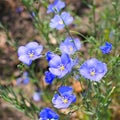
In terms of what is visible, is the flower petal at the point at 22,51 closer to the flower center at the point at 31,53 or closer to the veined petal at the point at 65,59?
A: the flower center at the point at 31,53

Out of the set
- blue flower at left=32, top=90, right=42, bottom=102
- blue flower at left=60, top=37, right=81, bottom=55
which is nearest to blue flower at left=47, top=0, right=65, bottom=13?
blue flower at left=60, top=37, right=81, bottom=55

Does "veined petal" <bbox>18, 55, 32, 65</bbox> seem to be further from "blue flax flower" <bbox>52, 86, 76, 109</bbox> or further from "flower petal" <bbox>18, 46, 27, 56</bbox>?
"blue flax flower" <bbox>52, 86, 76, 109</bbox>

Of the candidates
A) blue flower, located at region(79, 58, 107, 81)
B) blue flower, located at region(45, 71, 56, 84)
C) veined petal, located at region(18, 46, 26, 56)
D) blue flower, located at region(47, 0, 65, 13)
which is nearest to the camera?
blue flower, located at region(79, 58, 107, 81)

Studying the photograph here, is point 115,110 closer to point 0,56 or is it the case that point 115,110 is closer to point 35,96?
point 35,96

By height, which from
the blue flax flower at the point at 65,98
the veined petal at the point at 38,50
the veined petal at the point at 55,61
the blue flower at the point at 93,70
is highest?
the veined petal at the point at 38,50

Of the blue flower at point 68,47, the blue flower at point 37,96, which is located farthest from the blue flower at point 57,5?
the blue flower at point 37,96

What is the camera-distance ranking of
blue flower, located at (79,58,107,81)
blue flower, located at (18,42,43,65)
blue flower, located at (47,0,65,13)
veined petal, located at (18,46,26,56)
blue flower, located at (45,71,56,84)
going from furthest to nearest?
1. blue flower, located at (47,0,65,13)
2. veined petal, located at (18,46,26,56)
3. blue flower, located at (18,42,43,65)
4. blue flower, located at (45,71,56,84)
5. blue flower, located at (79,58,107,81)

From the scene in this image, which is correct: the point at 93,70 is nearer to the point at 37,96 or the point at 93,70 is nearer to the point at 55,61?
the point at 55,61
